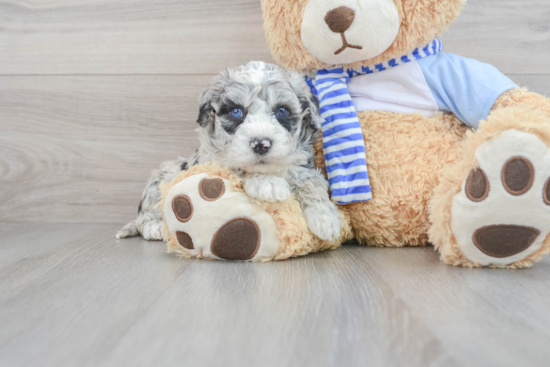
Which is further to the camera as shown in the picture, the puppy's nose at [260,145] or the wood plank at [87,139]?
the wood plank at [87,139]

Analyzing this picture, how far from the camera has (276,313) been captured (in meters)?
0.79

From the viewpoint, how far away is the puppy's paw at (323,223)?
46.2 inches

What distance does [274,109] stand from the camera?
1.20m

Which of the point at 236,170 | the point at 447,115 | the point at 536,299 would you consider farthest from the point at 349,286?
the point at 447,115

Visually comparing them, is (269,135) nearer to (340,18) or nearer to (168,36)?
(340,18)

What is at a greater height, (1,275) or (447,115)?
(447,115)

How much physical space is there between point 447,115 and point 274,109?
0.55 meters

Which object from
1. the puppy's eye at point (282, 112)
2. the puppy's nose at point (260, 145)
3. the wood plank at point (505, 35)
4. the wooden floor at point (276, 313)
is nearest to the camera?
the wooden floor at point (276, 313)

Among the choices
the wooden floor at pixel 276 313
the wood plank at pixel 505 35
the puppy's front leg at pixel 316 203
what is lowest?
the wooden floor at pixel 276 313

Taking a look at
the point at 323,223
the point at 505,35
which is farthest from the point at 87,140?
the point at 505,35

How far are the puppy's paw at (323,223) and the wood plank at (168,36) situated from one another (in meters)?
0.88

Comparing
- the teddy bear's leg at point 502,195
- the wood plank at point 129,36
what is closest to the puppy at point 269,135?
the teddy bear's leg at point 502,195

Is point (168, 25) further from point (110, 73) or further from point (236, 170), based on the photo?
point (236, 170)

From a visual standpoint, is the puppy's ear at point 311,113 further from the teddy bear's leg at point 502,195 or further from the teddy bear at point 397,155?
the teddy bear's leg at point 502,195
